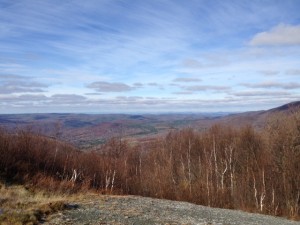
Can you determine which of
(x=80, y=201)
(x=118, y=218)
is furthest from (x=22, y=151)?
(x=118, y=218)

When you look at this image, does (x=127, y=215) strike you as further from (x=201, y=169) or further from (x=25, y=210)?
(x=201, y=169)

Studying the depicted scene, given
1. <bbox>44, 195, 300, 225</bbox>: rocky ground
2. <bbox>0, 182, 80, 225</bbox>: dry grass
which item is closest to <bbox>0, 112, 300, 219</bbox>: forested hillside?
<bbox>44, 195, 300, 225</bbox>: rocky ground

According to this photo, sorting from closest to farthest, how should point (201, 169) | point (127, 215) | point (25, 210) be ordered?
point (25, 210), point (127, 215), point (201, 169)

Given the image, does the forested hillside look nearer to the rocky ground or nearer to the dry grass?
the rocky ground

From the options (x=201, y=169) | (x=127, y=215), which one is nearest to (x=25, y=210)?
(x=127, y=215)

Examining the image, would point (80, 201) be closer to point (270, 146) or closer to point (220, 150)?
point (270, 146)

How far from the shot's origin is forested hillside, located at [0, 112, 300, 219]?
3362 centimetres

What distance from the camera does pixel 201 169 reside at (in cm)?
5678

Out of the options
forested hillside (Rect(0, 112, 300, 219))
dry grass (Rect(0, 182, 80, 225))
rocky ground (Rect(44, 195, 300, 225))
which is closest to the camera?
dry grass (Rect(0, 182, 80, 225))

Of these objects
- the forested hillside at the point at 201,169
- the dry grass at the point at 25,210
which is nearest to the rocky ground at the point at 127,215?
the dry grass at the point at 25,210

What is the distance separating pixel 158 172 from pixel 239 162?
12.1 m

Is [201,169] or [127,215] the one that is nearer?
[127,215]

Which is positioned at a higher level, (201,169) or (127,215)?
(127,215)

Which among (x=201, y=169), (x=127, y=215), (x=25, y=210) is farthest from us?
(x=201, y=169)
